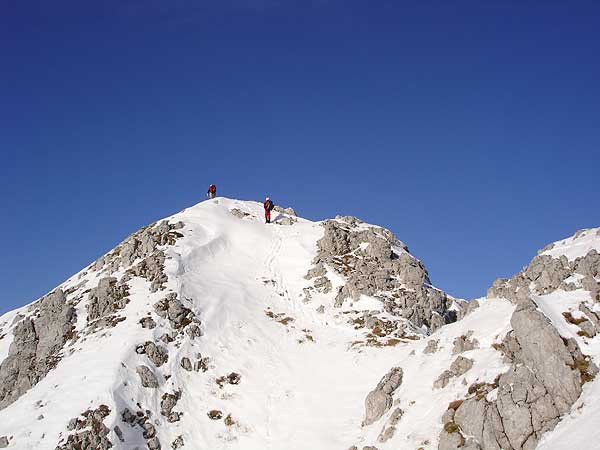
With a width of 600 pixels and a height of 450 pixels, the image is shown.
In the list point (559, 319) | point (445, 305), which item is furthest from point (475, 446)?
point (445, 305)

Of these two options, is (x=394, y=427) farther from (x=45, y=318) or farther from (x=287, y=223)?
(x=287, y=223)

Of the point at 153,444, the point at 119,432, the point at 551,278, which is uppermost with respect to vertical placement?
the point at 119,432

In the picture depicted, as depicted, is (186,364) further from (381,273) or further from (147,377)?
(381,273)

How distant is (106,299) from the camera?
59.1 meters

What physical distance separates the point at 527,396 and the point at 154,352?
3172cm

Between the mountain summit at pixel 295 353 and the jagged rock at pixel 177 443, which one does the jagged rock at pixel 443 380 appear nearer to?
the mountain summit at pixel 295 353

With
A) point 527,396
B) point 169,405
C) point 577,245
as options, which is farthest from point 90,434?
point 577,245

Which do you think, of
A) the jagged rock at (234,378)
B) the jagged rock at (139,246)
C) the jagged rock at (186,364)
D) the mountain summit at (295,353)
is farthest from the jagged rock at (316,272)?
the jagged rock at (186,364)

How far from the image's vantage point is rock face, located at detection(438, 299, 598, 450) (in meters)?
31.3

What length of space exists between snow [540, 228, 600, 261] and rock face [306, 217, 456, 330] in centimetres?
1866

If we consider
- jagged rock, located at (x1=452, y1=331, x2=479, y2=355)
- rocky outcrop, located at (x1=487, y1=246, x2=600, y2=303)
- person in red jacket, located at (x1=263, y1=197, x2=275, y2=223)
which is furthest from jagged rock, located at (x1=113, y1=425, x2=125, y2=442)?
person in red jacket, located at (x1=263, y1=197, x2=275, y2=223)

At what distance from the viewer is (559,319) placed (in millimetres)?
36031

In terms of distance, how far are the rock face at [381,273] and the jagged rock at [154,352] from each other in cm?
2168

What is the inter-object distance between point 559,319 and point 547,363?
4096 mm
